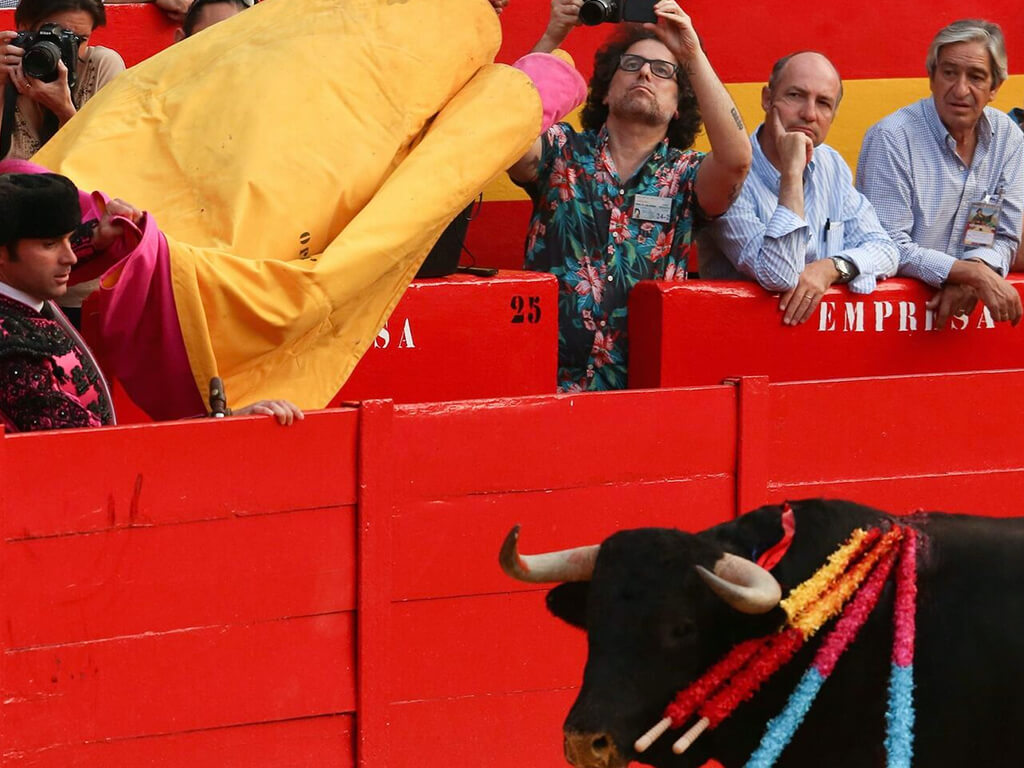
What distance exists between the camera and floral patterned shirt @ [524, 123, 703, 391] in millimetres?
5230

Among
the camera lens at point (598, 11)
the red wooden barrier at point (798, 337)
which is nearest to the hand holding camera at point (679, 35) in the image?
the camera lens at point (598, 11)

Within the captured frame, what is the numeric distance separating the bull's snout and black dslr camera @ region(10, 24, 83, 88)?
2331 millimetres

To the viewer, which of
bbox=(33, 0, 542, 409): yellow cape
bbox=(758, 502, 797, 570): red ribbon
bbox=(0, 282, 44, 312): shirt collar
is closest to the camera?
bbox=(758, 502, 797, 570): red ribbon

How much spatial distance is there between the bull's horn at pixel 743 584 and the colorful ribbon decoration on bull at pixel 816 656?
0.09m

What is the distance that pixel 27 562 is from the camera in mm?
3934

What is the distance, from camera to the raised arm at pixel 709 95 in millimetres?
4945

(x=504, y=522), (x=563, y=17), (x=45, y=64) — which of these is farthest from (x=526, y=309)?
(x=45, y=64)

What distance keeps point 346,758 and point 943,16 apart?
4.53 m

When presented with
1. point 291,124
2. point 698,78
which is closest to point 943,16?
point 698,78

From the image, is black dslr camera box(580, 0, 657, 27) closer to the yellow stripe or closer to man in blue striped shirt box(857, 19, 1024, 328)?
man in blue striped shirt box(857, 19, 1024, 328)

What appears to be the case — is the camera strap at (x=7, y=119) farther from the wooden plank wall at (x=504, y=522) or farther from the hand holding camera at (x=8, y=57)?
the wooden plank wall at (x=504, y=522)

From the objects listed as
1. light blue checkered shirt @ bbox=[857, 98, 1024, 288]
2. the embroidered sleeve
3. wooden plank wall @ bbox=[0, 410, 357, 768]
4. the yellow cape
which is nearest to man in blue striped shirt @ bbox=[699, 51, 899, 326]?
light blue checkered shirt @ bbox=[857, 98, 1024, 288]

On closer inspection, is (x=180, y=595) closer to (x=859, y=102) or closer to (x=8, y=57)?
(x=8, y=57)

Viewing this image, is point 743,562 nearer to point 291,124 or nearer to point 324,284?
point 324,284
